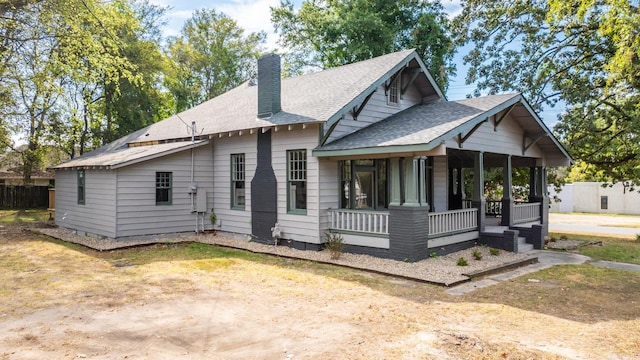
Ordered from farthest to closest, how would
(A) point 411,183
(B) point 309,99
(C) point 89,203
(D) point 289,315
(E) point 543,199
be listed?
(E) point 543,199 < (C) point 89,203 < (B) point 309,99 < (A) point 411,183 < (D) point 289,315

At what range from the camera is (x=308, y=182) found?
11.4m

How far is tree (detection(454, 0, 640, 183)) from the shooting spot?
1719cm

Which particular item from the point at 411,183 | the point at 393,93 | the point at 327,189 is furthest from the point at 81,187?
the point at 411,183

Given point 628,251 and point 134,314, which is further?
point 628,251

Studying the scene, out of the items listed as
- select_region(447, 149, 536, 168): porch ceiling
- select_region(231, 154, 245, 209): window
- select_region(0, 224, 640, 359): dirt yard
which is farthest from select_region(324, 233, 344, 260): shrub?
select_region(447, 149, 536, 168): porch ceiling

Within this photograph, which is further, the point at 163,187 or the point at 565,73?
the point at 565,73

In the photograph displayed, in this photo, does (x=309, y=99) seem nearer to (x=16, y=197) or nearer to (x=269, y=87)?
(x=269, y=87)

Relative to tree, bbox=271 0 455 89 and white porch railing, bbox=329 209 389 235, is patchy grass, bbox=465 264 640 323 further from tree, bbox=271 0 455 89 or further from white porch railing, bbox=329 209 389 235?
tree, bbox=271 0 455 89

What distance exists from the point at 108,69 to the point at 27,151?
13999mm

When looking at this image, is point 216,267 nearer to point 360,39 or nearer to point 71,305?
point 71,305

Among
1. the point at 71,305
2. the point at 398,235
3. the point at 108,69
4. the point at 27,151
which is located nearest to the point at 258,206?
the point at 398,235

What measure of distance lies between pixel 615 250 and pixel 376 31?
17.9 meters

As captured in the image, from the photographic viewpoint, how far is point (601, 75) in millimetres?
18125

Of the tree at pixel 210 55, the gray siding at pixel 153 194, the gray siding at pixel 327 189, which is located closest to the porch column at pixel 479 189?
the gray siding at pixel 327 189
